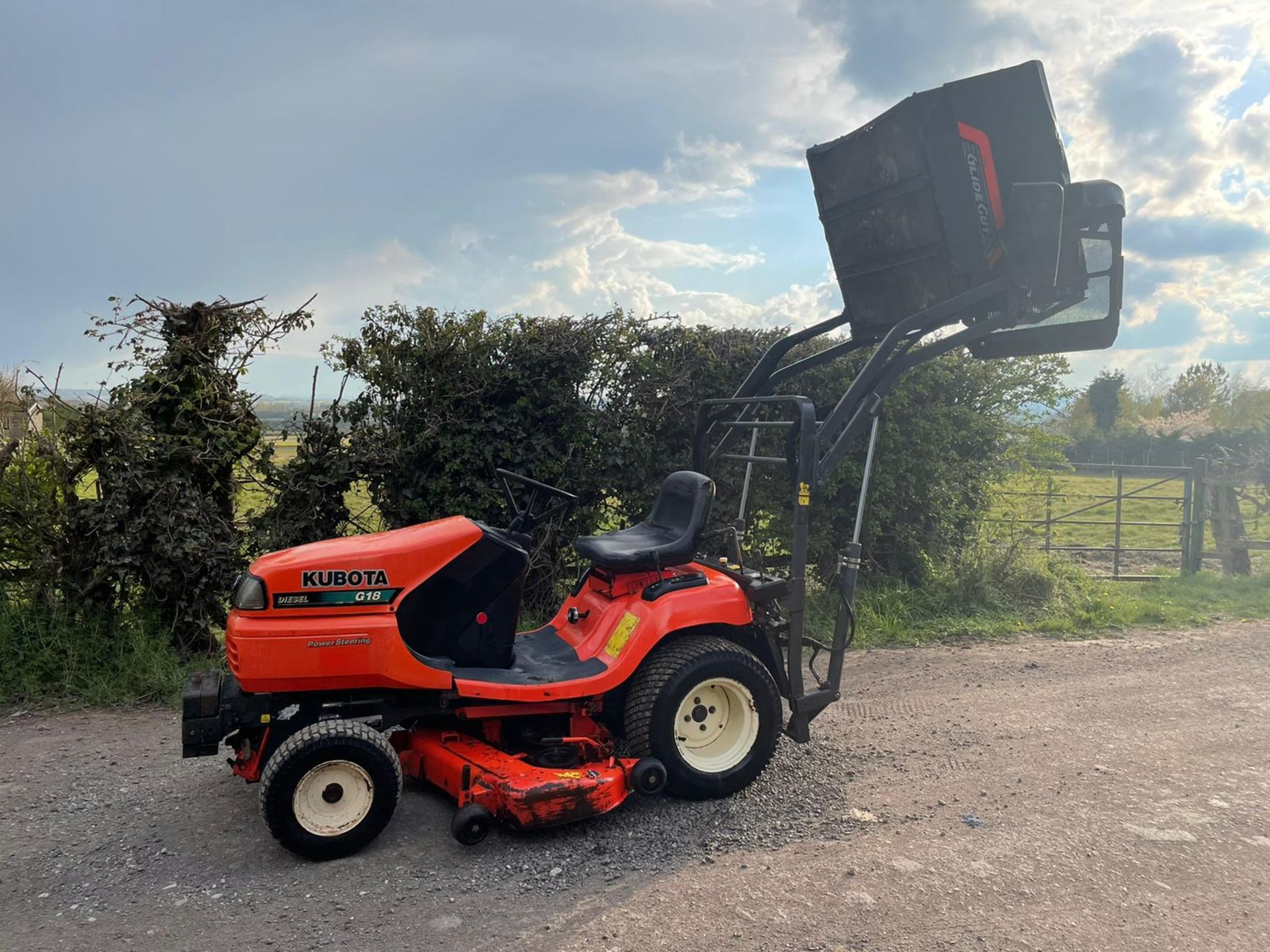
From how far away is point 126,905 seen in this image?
3.33m

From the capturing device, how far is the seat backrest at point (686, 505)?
4.60m

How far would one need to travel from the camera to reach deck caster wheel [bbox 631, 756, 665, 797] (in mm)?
3973

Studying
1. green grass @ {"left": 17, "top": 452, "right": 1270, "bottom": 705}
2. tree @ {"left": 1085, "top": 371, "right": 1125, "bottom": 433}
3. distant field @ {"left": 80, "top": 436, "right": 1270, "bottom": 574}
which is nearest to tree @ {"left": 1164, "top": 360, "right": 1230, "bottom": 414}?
tree @ {"left": 1085, "top": 371, "right": 1125, "bottom": 433}

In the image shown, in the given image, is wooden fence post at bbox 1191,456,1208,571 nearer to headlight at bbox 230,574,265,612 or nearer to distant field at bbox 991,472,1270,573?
distant field at bbox 991,472,1270,573

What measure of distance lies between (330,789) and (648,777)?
4.41 ft

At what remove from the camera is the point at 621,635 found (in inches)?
172

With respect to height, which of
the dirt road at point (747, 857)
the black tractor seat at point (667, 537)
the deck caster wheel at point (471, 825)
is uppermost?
the black tractor seat at point (667, 537)

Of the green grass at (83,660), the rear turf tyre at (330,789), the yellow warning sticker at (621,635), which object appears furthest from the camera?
the green grass at (83,660)

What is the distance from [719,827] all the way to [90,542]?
4.53m

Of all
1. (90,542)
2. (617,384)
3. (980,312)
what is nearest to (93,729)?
(90,542)

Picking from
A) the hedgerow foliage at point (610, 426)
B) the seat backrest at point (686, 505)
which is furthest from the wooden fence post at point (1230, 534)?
the seat backrest at point (686, 505)

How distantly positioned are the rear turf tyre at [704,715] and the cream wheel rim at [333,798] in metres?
1.21

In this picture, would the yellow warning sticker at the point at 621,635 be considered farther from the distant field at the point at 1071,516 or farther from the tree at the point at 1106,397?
the tree at the point at 1106,397

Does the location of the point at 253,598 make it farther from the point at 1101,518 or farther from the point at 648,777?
the point at 1101,518
